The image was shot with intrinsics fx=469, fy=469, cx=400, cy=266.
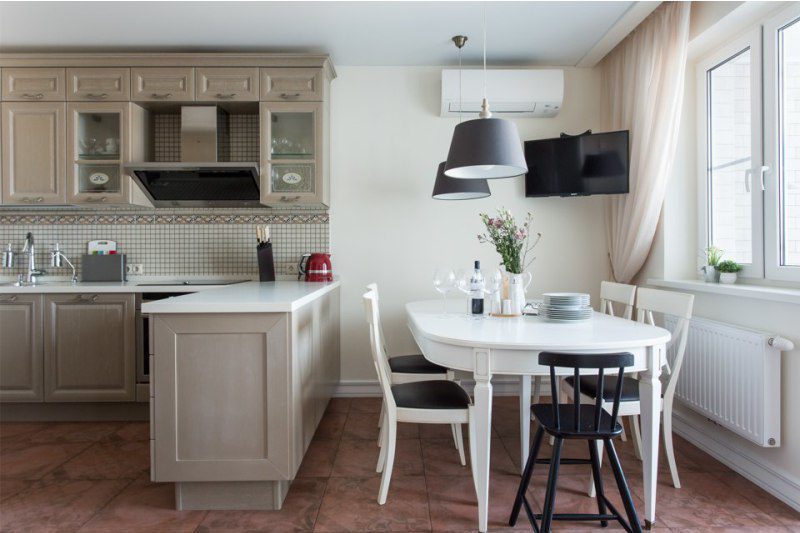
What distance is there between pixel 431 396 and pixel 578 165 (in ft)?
7.07

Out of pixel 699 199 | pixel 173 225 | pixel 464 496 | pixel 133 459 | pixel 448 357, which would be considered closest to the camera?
pixel 448 357

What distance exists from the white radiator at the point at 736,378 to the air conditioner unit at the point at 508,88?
1.84 m

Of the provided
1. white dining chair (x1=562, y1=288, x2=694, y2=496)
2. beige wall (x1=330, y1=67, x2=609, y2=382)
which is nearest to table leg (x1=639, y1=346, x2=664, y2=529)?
white dining chair (x1=562, y1=288, x2=694, y2=496)

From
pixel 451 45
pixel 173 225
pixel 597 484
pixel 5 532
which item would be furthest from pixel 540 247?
pixel 5 532

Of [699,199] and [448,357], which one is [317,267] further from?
[699,199]

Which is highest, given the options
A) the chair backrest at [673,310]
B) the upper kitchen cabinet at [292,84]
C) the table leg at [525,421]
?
the upper kitchen cabinet at [292,84]

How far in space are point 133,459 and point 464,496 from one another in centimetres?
177

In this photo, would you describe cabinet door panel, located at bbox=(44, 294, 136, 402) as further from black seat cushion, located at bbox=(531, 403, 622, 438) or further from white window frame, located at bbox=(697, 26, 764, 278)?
white window frame, located at bbox=(697, 26, 764, 278)

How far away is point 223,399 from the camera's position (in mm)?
1904

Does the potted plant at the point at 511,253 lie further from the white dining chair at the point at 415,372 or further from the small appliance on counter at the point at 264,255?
the small appliance on counter at the point at 264,255

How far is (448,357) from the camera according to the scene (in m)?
1.81

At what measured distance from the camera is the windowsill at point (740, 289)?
2039mm

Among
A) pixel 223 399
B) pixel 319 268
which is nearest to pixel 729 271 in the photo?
pixel 319 268

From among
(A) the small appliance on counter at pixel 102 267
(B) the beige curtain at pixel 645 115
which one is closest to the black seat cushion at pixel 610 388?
(B) the beige curtain at pixel 645 115
